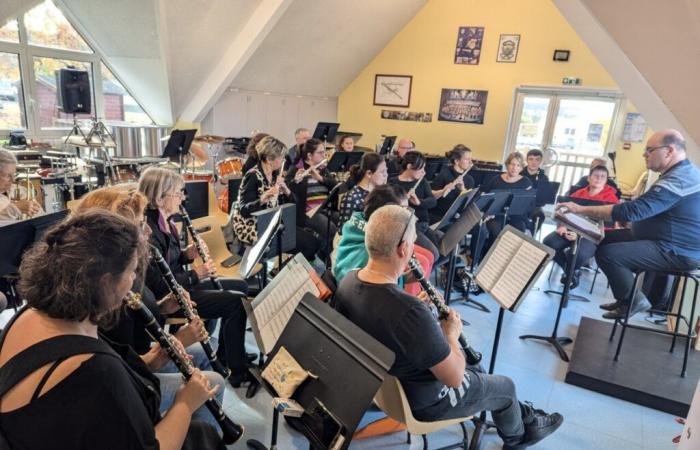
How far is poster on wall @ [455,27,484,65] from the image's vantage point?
8.90 metres

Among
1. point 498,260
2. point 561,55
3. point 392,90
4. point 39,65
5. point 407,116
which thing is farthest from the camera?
point 392,90

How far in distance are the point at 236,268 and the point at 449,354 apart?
228cm

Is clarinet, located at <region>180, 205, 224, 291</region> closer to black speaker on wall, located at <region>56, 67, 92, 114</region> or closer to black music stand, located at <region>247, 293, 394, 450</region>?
black music stand, located at <region>247, 293, 394, 450</region>

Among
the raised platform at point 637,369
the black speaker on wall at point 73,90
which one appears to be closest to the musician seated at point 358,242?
the raised platform at point 637,369

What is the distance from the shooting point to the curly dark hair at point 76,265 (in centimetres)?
114

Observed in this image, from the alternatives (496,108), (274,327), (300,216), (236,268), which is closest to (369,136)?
(496,108)

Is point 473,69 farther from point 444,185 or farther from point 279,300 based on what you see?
point 279,300

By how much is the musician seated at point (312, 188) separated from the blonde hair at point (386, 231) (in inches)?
106

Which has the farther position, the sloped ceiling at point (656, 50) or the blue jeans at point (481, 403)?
the sloped ceiling at point (656, 50)

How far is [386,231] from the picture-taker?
71.1 inches

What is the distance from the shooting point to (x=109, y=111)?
806 cm

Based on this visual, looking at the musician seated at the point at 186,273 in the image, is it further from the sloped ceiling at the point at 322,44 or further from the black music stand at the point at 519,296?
the sloped ceiling at the point at 322,44

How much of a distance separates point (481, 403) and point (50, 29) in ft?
27.7

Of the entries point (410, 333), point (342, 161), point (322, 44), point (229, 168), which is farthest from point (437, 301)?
point (322, 44)
